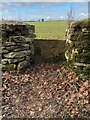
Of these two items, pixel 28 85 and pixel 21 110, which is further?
pixel 28 85

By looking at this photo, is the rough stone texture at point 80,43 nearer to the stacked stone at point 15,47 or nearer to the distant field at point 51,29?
the stacked stone at point 15,47

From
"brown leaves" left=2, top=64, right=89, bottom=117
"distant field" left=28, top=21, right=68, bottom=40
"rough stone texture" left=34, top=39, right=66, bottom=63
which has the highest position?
"distant field" left=28, top=21, right=68, bottom=40

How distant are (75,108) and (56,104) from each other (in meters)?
0.32

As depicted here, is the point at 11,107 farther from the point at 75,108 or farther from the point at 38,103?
the point at 75,108

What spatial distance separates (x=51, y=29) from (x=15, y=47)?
5.95ft

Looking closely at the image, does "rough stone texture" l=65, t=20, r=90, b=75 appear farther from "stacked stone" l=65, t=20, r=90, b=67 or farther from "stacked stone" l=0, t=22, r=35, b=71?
"stacked stone" l=0, t=22, r=35, b=71

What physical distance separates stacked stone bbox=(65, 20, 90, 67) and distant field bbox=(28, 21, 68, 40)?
1.14 metres

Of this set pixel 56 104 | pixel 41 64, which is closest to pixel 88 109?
pixel 56 104

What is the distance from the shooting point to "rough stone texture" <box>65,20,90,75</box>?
17.3ft

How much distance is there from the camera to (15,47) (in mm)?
5793

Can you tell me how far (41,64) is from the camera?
6.18 meters

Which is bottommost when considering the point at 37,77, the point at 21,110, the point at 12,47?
the point at 21,110

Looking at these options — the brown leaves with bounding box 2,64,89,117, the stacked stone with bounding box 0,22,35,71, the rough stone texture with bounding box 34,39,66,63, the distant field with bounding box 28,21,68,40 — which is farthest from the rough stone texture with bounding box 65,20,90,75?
the distant field with bounding box 28,21,68,40

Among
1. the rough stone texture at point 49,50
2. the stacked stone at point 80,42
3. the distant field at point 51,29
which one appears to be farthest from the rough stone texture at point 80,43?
the distant field at point 51,29
